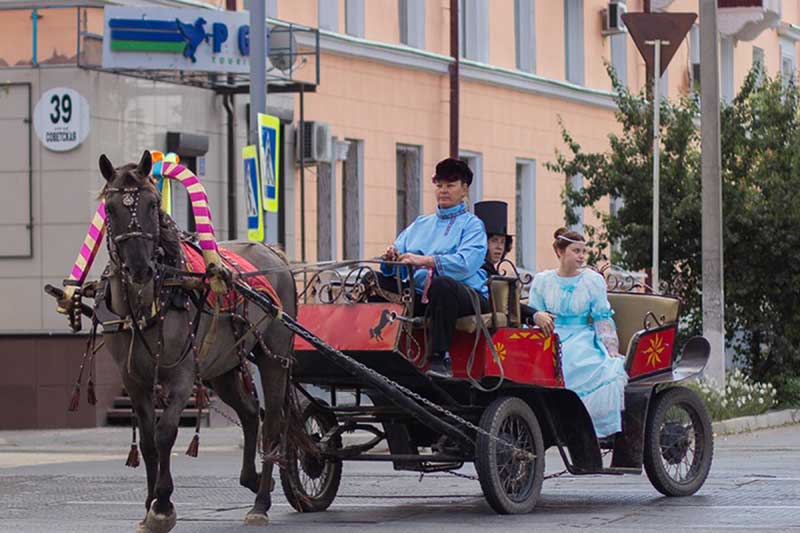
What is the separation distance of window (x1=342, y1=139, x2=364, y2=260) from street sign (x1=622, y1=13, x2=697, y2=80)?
327 inches

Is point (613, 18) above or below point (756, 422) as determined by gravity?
above

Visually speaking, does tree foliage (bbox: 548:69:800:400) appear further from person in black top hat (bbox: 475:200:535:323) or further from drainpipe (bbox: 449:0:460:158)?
person in black top hat (bbox: 475:200:535:323)

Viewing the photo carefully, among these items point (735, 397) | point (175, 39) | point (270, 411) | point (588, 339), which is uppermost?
point (175, 39)

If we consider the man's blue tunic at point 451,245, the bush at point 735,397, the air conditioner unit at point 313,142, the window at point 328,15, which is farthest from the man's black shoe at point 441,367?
the window at point 328,15

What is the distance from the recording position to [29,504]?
13891mm

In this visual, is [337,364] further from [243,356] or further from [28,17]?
[28,17]

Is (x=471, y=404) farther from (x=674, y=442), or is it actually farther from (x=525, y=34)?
(x=525, y=34)

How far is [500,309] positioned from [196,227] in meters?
2.09

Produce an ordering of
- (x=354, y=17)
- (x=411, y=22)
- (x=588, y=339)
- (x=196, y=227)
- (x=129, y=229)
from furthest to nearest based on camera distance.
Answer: (x=411, y=22)
(x=354, y=17)
(x=588, y=339)
(x=196, y=227)
(x=129, y=229)

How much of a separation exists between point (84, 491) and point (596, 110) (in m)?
24.4

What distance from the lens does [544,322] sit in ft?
42.3

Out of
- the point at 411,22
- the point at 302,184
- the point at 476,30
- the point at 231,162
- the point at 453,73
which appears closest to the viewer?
the point at 231,162

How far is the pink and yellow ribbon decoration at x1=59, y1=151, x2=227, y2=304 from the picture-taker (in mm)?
11766

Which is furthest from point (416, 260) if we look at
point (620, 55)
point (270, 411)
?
point (620, 55)
